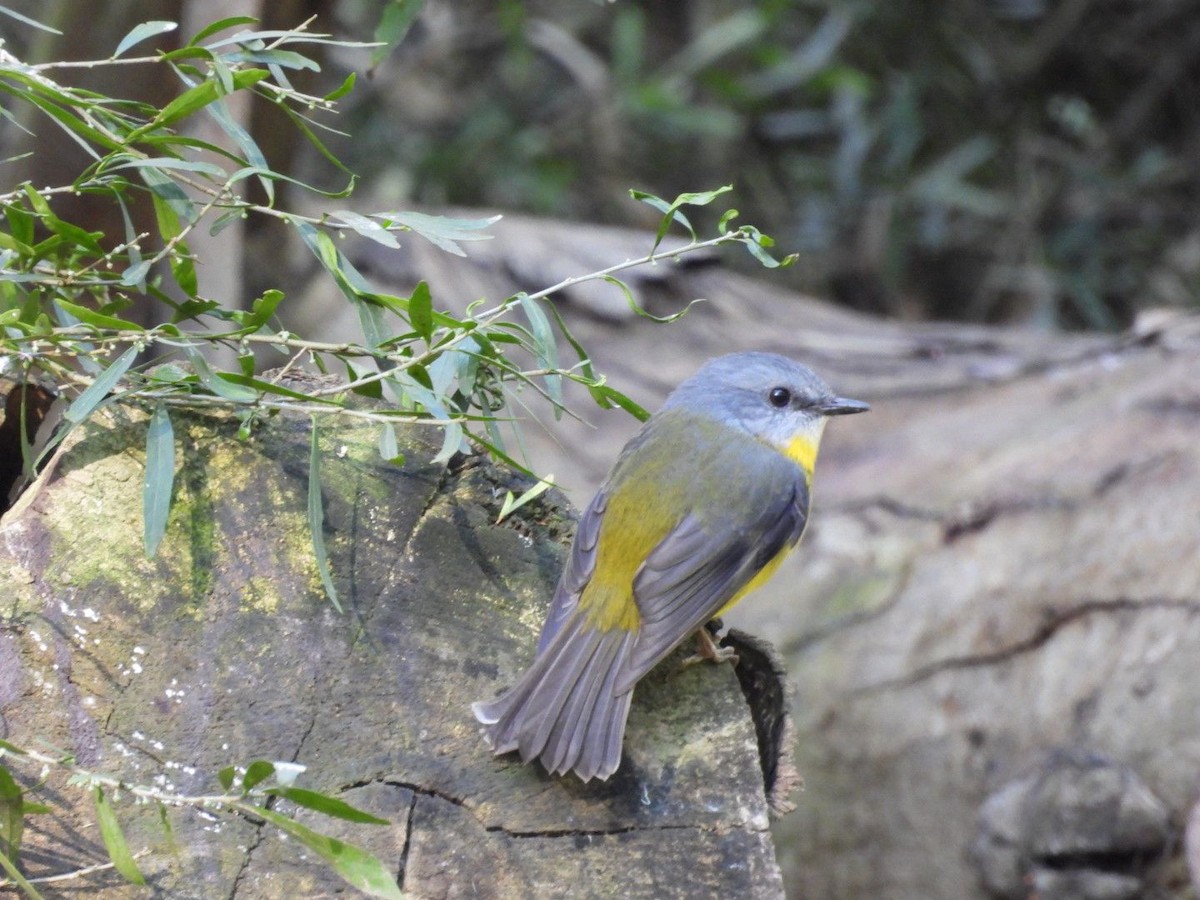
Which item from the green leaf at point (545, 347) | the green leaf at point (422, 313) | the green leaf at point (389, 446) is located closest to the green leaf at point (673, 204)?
the green leaf at point (545, 347)

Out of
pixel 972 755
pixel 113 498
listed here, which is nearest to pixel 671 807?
pixel 113 498

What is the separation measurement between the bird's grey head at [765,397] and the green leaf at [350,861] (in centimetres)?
190

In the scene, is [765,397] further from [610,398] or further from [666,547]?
[610,398]

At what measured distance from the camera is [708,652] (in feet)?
8.10

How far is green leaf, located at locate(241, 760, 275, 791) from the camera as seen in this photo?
176 centimetres

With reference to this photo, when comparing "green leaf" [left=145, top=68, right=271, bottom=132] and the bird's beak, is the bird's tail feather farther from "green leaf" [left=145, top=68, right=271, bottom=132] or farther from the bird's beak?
the bird's beak

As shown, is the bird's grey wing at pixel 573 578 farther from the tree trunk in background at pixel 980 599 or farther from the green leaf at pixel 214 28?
the tree trunk in background at pixel 980 599

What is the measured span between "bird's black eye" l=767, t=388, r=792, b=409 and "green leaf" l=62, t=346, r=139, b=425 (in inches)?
71.8

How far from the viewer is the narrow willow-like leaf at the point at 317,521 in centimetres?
214

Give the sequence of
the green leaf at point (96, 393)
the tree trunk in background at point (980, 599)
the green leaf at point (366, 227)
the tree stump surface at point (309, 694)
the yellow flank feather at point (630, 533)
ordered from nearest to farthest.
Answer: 1. the tree stump surface at point (309, 694)
2. the green leaf at point (96, 393)
3. the green leaf at point (366, 227)
4. the yellow flank feather at point (630, 533)
5. the tree trunk in background at point (980, 599)

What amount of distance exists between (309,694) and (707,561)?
1005 millimetres

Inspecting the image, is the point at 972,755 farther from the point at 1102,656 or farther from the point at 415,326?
the point at 415,326

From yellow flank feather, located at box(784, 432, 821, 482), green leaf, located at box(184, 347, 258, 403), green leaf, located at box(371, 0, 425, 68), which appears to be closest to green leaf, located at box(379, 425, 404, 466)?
green leaf, located at box(184, 347, 258, 403)

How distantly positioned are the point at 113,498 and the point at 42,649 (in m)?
0.30
